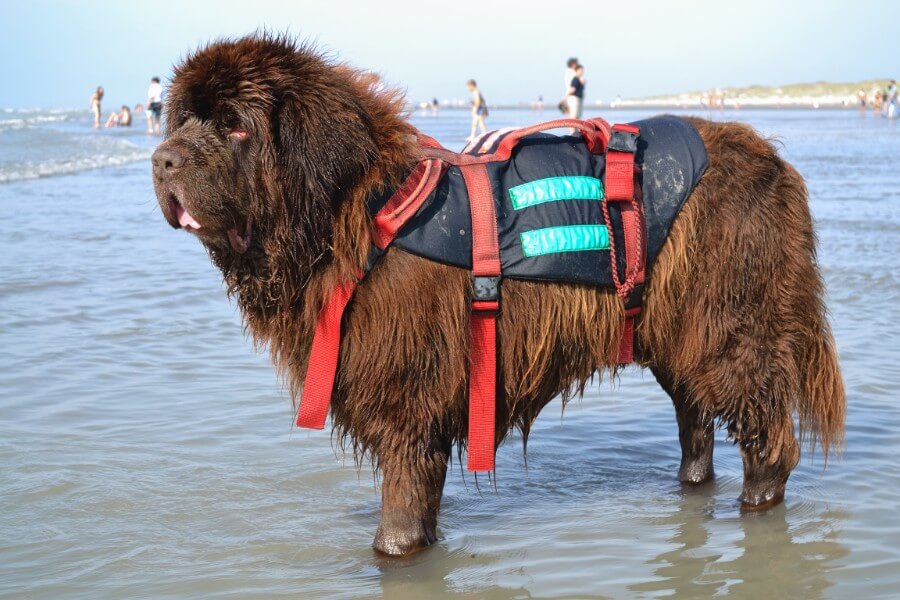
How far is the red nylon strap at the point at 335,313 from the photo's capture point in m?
3.26

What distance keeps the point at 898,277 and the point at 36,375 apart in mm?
6211

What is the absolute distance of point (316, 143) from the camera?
122 inches

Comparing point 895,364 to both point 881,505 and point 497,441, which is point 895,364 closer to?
point 881,505

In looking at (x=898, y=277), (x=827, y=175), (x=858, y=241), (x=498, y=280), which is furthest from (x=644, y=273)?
(x=827, y=175)

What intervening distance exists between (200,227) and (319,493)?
161 centimetres

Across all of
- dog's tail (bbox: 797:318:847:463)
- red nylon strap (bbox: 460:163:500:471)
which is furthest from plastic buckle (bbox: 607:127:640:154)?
dog's tail (bbox: 797:318:847:463)

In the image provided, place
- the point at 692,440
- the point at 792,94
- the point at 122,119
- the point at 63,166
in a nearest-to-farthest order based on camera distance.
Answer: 1. the point at 692,440
2. the point at 63,166
3. the point at 122,119
4. the point at 792,94

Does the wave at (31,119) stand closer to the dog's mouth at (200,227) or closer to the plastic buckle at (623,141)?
the dog's mouth at (200,227)

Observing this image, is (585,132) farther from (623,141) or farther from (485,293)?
(485,293)

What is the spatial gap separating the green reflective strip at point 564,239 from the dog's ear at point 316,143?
65 centimetres

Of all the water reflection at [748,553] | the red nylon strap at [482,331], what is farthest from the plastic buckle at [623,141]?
the water reflection at [748,553]

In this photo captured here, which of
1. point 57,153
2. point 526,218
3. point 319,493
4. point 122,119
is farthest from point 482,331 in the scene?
point 122,119

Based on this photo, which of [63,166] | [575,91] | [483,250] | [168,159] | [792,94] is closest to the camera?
[168,159]

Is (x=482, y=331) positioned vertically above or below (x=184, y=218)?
below
